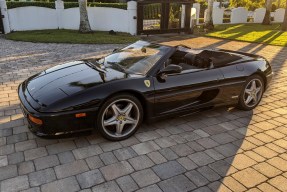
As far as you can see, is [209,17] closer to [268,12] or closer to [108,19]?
[108,19]

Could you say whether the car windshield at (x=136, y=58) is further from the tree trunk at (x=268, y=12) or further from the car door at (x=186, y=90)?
the tree trunk at (x=268, y=12)

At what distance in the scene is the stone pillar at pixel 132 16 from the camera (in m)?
15.8

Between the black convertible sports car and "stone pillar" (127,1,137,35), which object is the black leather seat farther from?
"stone pillar" (127,1,137,35)

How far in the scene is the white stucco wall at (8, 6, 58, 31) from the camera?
16.2 metres

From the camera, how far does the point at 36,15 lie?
16.9 m

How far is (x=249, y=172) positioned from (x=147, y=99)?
1.69 metres

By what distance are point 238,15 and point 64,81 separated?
23488 mm

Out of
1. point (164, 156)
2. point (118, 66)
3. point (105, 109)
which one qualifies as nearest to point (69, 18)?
point (118, 66)

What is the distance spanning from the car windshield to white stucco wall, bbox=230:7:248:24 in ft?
70.3

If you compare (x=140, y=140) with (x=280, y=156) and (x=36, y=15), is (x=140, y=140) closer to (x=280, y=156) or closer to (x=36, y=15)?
(x=280, y=156)

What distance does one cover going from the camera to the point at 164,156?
3783 millimetres

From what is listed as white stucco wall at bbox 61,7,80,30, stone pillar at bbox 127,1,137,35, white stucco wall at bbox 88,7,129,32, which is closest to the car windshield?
stone pillar at bbox 127,1,137,35

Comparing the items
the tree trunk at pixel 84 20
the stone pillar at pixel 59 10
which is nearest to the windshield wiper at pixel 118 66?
the tree trunk at pixel 84 20

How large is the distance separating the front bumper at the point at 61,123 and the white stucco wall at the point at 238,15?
23.3 meters
